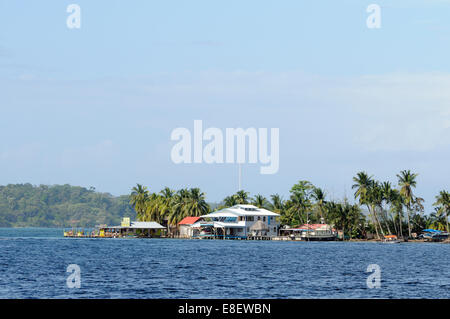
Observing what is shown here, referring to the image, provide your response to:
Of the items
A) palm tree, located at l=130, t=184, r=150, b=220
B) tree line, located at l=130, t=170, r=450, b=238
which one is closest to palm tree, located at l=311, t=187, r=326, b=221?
tree line, located at l=130, t=170, r=450, b=238

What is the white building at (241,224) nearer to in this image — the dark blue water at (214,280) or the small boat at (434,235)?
the small boat at (434,235)

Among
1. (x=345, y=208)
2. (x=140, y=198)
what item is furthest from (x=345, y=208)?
(x=140, y=198)

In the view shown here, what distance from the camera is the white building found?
148m

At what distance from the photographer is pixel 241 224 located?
14850 centimetres

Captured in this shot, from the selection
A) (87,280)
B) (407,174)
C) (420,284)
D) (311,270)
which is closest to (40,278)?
(87,280)

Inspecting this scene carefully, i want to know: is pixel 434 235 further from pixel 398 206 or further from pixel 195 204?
pixel 195 204

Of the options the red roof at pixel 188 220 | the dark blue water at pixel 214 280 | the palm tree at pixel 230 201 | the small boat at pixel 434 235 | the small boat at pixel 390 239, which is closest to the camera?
the dark blue water at pixel 214 280

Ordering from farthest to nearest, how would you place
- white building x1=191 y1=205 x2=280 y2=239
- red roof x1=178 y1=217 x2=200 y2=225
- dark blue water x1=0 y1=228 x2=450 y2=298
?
red roof x1=178 y1=217 x2=200 y2=225 → white building x1=191 y1=205 x2=280 y2=239 → dark blue water x1=0 y1=228 x2=450 y2=298

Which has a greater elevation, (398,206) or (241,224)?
(398,206)

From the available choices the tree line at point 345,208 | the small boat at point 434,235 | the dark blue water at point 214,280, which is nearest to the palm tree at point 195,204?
the tree line at point 345,208

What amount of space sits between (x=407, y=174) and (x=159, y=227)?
61.7 meters

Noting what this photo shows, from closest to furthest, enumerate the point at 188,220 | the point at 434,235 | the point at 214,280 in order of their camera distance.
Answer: the point at 214,280, the point at 434,235, the point at 188,220

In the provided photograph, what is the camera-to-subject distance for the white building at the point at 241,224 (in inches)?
5822

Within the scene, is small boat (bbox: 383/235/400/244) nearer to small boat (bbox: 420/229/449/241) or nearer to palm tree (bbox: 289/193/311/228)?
small boat (bbox: 420/229/449/241)
